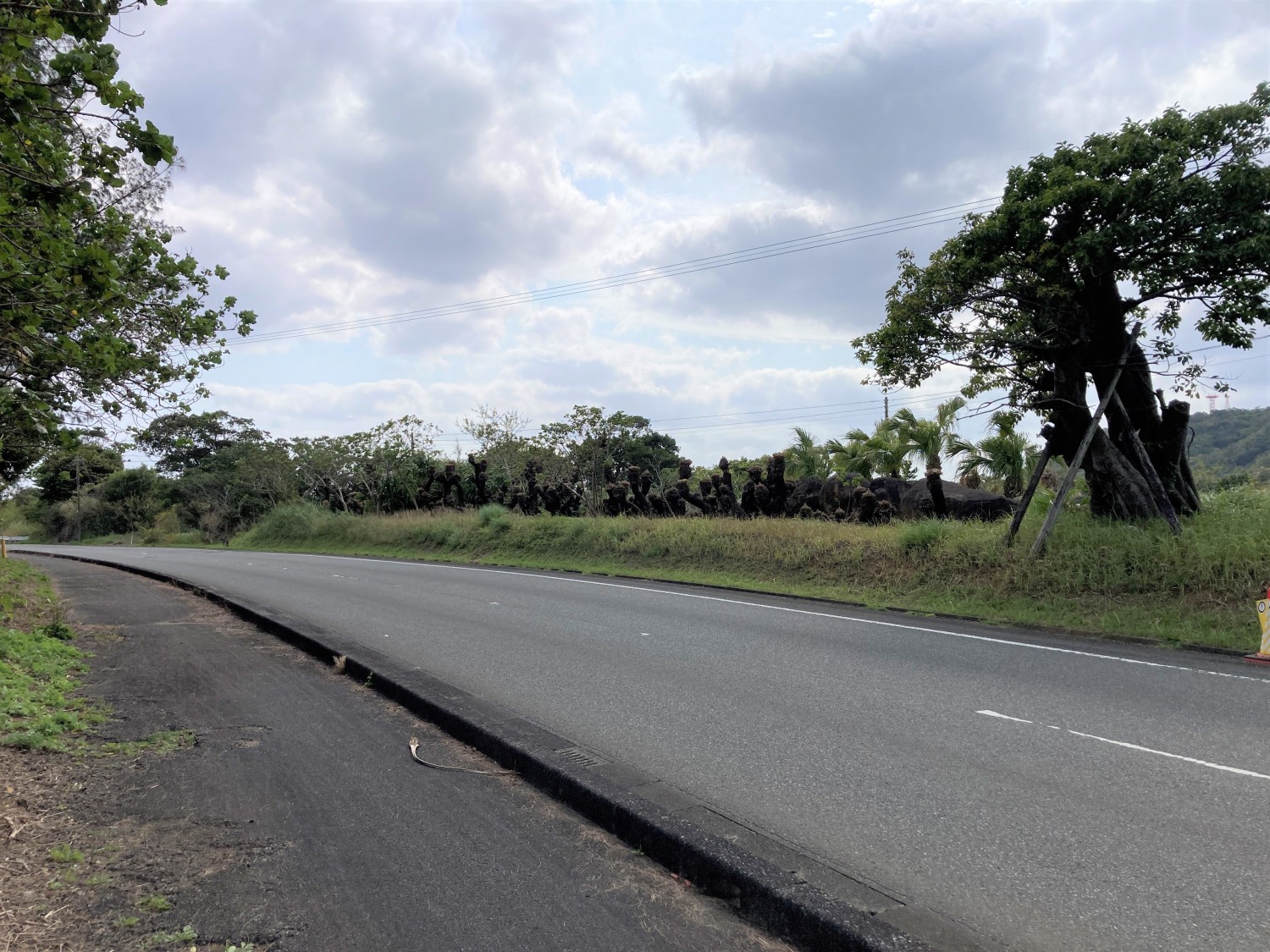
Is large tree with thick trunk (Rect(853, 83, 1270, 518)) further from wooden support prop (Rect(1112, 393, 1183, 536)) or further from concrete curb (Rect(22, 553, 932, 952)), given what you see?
concrete curb (Rect(22, 553, 932, 952))

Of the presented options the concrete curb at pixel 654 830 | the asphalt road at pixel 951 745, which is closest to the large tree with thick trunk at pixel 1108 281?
the asphalt road at pixel 951 745

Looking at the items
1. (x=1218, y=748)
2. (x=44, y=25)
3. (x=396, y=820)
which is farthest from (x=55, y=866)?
(x=1218, y=748)

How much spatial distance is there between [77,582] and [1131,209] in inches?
837

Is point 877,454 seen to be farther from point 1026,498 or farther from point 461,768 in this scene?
point 461,768

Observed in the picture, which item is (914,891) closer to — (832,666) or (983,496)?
(832,666)

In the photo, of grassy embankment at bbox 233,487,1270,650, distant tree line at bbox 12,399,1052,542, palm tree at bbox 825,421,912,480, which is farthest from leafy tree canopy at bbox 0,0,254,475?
palm tree at bbox 825,421,912,480

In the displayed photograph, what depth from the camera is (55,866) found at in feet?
11.3

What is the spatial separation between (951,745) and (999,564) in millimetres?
8275

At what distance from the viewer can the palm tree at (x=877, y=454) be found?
24047mm

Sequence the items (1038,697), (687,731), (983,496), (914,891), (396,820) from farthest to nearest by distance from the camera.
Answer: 1. (983,496)
2. (1038,697)
3. (687,731)
4. (396,820)
5. (914,891)

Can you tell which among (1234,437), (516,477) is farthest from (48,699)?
(1234,437)

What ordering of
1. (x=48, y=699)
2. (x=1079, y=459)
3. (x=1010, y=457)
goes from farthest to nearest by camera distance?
(x=1010, y=457) < (x=1079, y=459) < (x=48, y=699)

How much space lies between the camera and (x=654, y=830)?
3.75m

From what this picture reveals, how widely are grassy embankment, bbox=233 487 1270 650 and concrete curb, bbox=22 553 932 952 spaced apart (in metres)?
8.22
